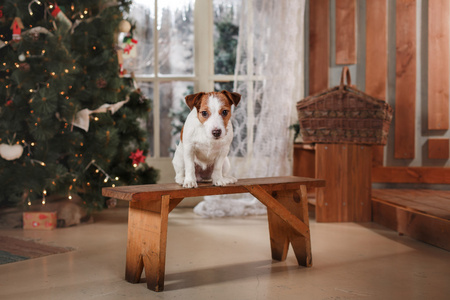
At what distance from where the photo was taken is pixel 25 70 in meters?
3.13

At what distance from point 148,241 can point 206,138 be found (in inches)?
19.0

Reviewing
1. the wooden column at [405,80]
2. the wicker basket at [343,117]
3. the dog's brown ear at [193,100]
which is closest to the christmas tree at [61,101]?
the wicker basket at [343,117]

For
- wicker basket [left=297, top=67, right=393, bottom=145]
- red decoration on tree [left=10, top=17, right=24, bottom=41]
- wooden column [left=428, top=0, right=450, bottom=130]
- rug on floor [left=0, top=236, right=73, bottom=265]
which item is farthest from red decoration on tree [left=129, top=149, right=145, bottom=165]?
wooden column [left=428, top=0, right=450, bottom=130]

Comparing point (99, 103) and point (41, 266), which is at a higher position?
point (99, 103)

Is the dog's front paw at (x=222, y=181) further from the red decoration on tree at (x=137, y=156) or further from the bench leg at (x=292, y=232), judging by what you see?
the red decoration on tree at (x=137, y=156)

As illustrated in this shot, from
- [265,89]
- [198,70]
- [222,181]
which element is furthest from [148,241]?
[198,70]

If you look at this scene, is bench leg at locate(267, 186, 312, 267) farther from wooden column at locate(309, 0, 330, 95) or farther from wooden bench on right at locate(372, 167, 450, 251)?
wooden column at locate(309, 0, 330, 95)

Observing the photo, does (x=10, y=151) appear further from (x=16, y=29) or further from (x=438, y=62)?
(x=438, y=62)

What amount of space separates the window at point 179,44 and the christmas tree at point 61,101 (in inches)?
23.8

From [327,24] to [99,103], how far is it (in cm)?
204

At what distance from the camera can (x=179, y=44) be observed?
13.8ft

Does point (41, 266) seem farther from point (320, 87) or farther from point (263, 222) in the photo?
point (320, 87)

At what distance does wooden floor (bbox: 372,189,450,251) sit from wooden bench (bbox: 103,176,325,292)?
80 cm

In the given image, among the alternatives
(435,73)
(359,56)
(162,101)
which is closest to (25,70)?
(162,101)
